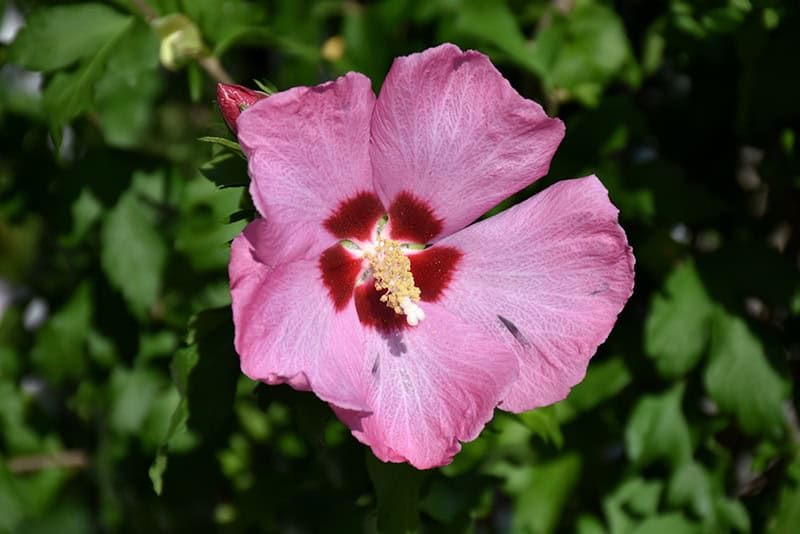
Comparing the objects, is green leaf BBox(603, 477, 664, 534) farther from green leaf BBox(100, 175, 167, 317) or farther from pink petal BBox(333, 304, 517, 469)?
green leaf BBox(100, 175, 167, 317)

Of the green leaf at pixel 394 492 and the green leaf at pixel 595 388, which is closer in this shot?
the green leaf at pixel 394 492

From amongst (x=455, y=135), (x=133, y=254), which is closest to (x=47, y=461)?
(x=133, y=254)

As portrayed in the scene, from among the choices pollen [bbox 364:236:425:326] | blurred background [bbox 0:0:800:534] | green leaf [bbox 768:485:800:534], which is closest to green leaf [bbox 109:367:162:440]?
blurred background [bbox 0:0:800:534]

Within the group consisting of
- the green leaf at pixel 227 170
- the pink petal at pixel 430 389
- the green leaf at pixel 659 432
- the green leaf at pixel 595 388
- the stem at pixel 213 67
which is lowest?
the green leaf at pixel 659 432

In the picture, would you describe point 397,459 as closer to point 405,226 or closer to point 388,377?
point 388,377

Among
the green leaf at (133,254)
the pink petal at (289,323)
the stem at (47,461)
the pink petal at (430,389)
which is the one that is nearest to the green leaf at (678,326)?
the pink petal at (430,389)

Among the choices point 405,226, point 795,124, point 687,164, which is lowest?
point 687,164

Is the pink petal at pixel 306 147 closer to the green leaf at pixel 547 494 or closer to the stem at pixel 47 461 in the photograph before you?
the green leaf at pixel 547 494

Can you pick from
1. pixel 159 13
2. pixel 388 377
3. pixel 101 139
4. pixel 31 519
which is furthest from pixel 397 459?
pixel 31 519
